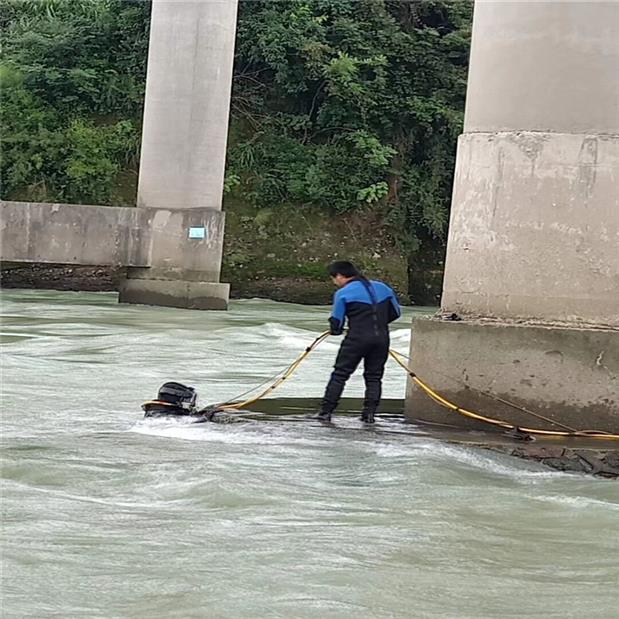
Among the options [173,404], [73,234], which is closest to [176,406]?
[173,404]

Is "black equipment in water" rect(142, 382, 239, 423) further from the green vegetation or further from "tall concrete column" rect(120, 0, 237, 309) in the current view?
the green vegetation

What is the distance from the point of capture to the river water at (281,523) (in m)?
6.23

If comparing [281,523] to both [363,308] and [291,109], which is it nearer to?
[363,308]

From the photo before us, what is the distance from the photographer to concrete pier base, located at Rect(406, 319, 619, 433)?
10.0 m

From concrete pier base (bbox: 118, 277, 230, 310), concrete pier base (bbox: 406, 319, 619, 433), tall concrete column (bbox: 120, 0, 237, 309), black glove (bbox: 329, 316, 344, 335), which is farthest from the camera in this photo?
tall concrete column (bbox: 120, 0, 237, 309)

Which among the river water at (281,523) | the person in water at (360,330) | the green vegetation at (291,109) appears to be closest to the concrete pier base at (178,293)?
the green vegetation at (291,109)

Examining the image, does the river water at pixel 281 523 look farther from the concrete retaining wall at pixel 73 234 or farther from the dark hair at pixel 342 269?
the concrete retaining wall at pixel 73 234

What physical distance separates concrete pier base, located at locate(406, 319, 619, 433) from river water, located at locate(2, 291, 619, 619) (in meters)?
0.61

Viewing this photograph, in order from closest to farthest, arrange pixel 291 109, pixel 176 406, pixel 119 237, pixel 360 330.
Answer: pixel 360 330, pixel 176 406, pixel 119 237, pixel 291 109

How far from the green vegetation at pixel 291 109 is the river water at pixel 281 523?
69.8 feet

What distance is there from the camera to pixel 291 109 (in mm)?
35312

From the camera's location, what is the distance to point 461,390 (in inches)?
408

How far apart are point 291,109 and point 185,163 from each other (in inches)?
380

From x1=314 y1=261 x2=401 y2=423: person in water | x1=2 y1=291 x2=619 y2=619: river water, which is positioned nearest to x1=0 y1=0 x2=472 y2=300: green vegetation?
x1=2 y1=291 x2=619 y2=619: river water
